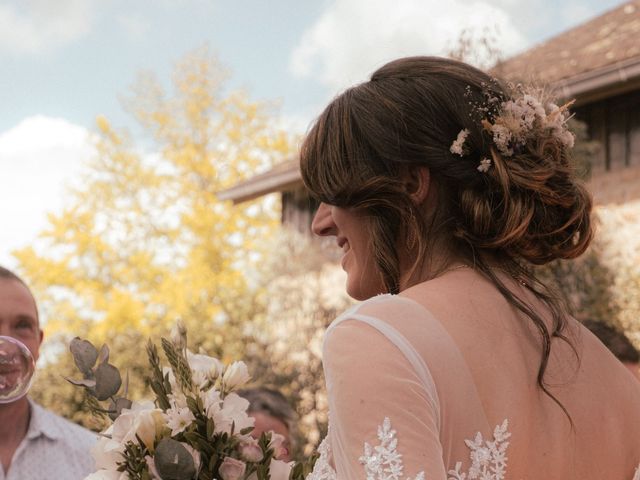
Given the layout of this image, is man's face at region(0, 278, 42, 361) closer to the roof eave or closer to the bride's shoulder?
the bride's shoulder

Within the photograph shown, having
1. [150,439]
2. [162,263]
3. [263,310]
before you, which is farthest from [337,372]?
[162,263]

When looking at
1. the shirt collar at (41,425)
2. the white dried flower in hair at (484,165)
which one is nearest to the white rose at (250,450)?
the white dried flower in hair at (484,165)

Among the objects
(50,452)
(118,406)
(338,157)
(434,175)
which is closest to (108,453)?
(118,406)

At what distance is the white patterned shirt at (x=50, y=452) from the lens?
4.07 meters

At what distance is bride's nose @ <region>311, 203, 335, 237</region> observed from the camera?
6.28ft

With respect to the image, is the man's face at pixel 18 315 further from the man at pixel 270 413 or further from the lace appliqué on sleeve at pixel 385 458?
the lace appliqué on sleeve at pixel 385 458

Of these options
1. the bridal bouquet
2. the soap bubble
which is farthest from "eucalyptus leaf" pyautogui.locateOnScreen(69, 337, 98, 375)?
the soap bubble

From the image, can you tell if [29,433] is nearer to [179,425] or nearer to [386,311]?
[179,425]

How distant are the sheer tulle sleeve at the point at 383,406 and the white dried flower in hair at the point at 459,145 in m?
0.43

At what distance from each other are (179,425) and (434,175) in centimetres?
77

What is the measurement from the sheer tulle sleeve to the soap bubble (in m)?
2.49

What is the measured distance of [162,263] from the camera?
23.3 meters

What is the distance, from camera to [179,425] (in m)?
2.01

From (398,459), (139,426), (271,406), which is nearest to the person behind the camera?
(398,459)
